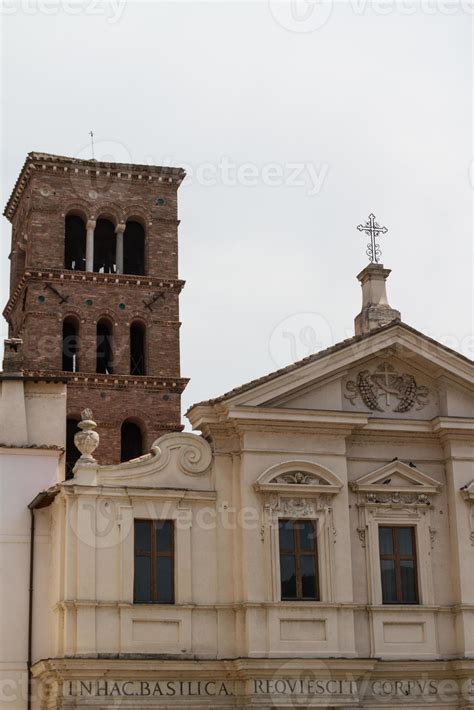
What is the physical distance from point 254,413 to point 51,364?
877 inches

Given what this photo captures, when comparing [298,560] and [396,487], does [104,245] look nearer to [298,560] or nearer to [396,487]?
[396,487]

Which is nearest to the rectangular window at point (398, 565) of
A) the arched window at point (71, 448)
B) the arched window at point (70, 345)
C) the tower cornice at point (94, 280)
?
the arched window at point (71, 448)

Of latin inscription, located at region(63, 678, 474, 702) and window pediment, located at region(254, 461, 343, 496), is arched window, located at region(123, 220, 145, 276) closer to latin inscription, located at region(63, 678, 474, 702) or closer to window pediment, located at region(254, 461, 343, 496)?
window pediment, located at region(254, 461, 343, 496)

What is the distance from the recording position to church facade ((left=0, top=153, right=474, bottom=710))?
26344mm

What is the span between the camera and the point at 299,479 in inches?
1101

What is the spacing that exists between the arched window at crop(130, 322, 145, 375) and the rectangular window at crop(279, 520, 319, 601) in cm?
2343

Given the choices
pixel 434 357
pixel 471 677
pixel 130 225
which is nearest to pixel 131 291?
pixel 130 225

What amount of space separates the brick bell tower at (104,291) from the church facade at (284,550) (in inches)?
760

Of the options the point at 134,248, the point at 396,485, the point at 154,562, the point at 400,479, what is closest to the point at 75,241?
the point at 134,248

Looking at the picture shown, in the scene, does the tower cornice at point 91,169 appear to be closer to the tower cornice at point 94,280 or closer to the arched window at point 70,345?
the tower cornice at point 94,280

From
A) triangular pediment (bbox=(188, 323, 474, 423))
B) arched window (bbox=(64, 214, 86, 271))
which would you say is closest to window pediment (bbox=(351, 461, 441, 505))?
triangular pediment (bbox=(188, 323, 474, 423))

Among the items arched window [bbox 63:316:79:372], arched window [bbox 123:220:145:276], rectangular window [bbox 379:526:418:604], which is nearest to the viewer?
rectangular window [bbox 379:526:418:604]

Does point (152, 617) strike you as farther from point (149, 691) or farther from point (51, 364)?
point (51, 364)

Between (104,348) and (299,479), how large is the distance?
2359cm
